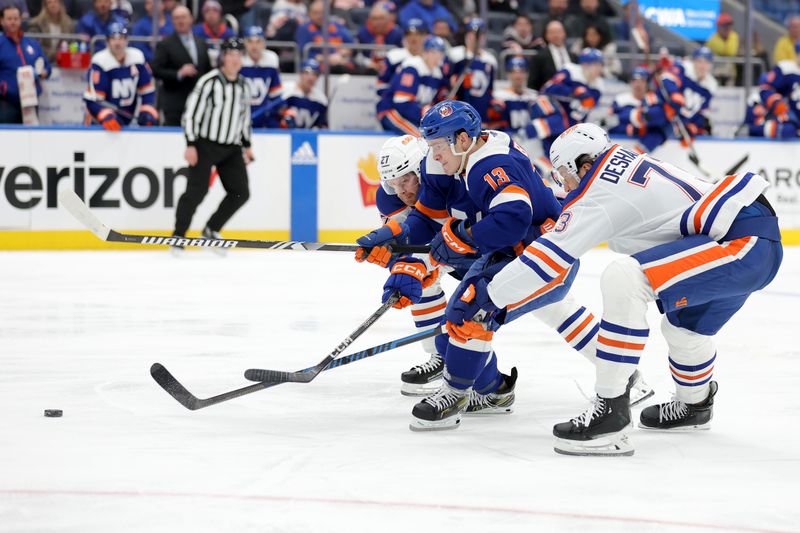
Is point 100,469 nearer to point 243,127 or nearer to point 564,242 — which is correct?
point 564,242

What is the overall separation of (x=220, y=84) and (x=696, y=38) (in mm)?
4975

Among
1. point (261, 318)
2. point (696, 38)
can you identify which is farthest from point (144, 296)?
point (696, 38)

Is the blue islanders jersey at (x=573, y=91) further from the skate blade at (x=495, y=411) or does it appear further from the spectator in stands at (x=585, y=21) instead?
the skate blade at (x=495, y=411)

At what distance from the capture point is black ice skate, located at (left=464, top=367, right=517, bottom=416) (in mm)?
3701

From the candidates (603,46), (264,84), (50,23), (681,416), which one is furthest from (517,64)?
(681,416)

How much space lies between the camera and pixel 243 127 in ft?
29.3

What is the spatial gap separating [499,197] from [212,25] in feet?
22.1

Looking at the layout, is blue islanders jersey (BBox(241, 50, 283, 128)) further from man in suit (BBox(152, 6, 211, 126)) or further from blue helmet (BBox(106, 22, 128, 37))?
blue helmet (BBox(106, 22, 128, 37))

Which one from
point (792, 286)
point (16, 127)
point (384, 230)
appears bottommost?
point (792, 286)

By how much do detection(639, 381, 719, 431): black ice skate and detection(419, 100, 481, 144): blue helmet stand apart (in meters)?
0.99

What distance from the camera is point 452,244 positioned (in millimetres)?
3621

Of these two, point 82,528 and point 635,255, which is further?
point 635,255

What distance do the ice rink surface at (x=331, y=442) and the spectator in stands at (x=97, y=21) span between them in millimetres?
4059

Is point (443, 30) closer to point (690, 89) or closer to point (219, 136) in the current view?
point (690, 89)
